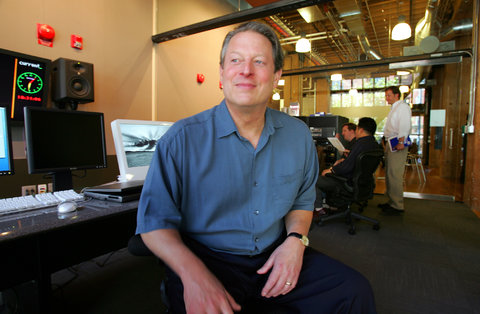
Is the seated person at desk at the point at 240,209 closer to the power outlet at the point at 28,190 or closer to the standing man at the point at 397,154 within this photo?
the power outlet at the point at 28,190

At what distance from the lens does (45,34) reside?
8.52 ft

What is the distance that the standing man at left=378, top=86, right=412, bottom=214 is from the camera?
13.2 feet

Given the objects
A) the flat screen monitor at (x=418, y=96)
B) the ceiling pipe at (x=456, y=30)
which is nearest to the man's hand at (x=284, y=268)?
the ceiling pipe at (x=456, y=30)

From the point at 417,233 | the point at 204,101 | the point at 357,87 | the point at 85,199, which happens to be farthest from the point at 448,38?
the point at 85,199

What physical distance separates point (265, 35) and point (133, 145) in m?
1.05

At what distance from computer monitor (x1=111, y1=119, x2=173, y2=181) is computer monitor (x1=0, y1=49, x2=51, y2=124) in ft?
4.03

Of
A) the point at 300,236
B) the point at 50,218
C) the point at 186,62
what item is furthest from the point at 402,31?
the point at 50,218

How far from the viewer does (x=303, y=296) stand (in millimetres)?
887

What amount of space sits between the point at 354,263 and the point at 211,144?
2.14 meters

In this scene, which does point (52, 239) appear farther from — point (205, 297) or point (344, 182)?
point (344, 182)

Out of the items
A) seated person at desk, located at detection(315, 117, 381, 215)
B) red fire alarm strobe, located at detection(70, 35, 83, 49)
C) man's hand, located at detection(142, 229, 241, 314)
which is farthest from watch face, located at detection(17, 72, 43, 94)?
seated person at desk, located at detection(315, 117, 381, 215)

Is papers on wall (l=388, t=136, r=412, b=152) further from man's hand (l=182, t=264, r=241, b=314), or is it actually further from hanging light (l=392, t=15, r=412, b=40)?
man's hand (l=182, t=264, r=241, b=314)

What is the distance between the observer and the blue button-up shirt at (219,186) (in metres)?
0.87

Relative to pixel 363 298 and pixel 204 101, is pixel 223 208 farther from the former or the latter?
pixel 204 101
